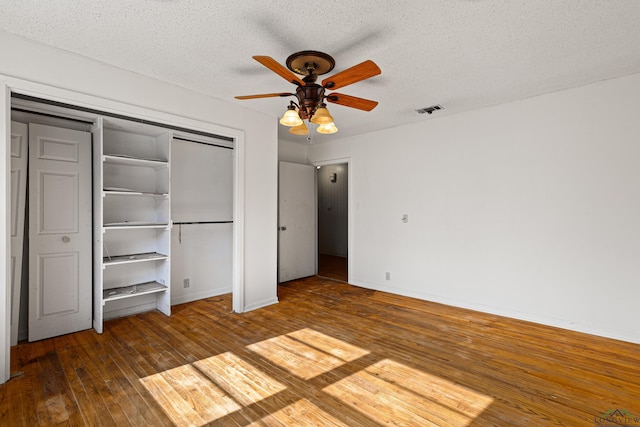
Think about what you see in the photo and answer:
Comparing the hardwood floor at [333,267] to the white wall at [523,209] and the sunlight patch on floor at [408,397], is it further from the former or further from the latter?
the sunlight patch on floor at [408,397]

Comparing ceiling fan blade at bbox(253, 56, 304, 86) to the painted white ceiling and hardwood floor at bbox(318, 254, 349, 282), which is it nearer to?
the painted white ceiling

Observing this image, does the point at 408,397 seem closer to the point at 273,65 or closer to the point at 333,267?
the point at 273,65

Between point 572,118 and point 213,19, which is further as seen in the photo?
point 572,118

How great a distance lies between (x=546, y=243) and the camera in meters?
3.43

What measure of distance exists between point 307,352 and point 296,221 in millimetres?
3081

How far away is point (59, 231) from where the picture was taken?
3.07 m

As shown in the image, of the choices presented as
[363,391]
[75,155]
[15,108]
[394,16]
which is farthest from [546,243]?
[15,108]

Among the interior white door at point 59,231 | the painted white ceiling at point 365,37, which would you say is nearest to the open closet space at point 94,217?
the interior white door at point 59,231

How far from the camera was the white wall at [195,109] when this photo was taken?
2395 mm

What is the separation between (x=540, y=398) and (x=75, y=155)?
4.52m

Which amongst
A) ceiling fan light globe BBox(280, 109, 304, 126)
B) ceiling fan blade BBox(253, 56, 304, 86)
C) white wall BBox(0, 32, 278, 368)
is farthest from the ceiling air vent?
ceiling fan blade BBox(253, 56, 304, 86)

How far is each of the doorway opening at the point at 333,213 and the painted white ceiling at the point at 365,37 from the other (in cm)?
474

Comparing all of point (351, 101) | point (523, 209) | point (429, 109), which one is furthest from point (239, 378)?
point (429, 109)

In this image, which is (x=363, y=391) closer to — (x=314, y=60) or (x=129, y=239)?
(x=314, y=60)
